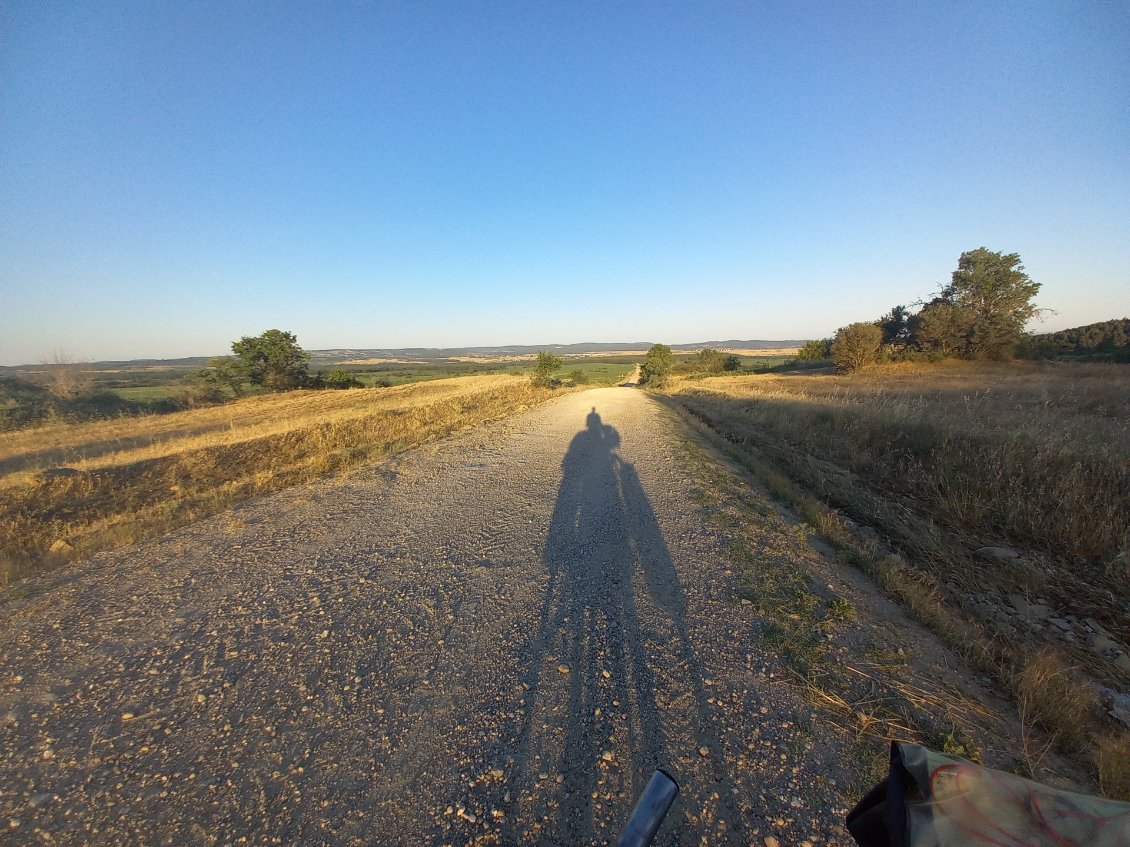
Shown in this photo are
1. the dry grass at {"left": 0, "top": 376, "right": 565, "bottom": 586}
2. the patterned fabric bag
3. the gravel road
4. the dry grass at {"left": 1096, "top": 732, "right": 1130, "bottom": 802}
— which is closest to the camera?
the patterned fabric bag

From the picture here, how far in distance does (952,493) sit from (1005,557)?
68.7 inches

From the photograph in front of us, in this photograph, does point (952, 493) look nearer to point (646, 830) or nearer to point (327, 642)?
point (646, 830)

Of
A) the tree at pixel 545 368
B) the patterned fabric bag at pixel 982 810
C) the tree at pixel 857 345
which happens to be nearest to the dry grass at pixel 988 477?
the patterned fabric bag at pixel 982 810

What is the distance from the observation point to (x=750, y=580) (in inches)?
172

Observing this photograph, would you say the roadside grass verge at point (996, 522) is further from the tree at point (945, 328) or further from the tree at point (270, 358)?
the tree at point (270, 358)

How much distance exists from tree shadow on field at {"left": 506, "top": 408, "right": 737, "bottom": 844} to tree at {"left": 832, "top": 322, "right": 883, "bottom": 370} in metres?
40.1

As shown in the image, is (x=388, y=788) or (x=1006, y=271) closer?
(x=388, y=788)

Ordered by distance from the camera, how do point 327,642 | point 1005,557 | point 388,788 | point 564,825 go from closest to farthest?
1. point 564,825
2. point 388,788
3. point 327,642
4. point 1005,557

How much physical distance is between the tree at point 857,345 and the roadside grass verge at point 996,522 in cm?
2756

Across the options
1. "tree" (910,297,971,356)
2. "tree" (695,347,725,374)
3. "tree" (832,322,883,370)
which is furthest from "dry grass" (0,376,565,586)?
"tree" (695,347,725,374)

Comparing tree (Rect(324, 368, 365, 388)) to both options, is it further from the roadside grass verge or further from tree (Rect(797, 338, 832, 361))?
tree (Rect(797, 338, 832, 361))

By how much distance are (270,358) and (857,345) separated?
52590 millimetres

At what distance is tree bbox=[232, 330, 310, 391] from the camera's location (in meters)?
A: 38.7

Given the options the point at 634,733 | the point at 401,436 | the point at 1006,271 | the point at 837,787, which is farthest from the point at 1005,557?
the point at 1006,271
